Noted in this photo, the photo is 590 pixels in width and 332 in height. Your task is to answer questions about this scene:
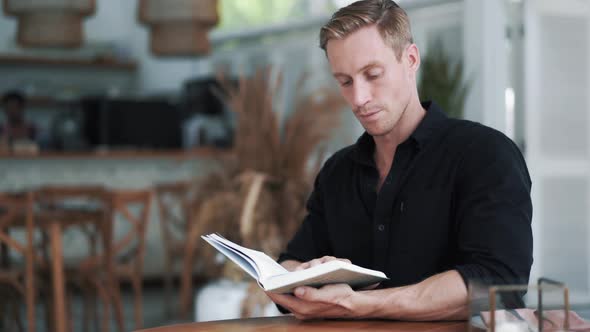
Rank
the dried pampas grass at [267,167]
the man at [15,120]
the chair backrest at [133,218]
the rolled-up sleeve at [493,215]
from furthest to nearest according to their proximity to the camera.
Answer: the man at [15,120] → the chair backrest at [133,218] → the dried pampas grass at [267,167] → the rolled-up sleeve at [493,215]

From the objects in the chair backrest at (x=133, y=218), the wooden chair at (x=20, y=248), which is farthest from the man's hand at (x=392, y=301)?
the chair backrest at (x=133, y=218)

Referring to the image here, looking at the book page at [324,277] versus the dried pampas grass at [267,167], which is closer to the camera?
the book page at [324,277]

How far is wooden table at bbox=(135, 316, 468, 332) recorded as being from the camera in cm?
154

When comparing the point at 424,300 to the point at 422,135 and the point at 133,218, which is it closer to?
the point at 422,135

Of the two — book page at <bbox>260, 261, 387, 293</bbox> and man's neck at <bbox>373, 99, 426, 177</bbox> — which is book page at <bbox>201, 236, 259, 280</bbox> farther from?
man's neck at <bbox>373, 99, 426, 177</bbox>

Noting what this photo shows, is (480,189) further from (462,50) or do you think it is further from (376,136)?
(462,50)

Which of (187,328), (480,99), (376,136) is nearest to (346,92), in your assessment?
(376,136)

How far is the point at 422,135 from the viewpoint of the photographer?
1.81m

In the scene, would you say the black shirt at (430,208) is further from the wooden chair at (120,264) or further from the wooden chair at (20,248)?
the wooden chair at (120,264)

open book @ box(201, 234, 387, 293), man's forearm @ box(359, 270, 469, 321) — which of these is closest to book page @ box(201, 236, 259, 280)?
open book @ box(201, 234, 387, 293)

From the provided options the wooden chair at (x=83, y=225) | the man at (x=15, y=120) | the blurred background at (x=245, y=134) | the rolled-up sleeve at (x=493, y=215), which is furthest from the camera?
the man at (x=15, y=120)

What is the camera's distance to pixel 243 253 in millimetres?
1630

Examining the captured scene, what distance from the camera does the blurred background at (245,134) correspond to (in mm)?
4320

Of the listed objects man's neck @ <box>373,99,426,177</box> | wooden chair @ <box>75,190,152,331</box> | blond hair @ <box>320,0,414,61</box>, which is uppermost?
A: blond hair @ <box>320,0,414,61</box>
